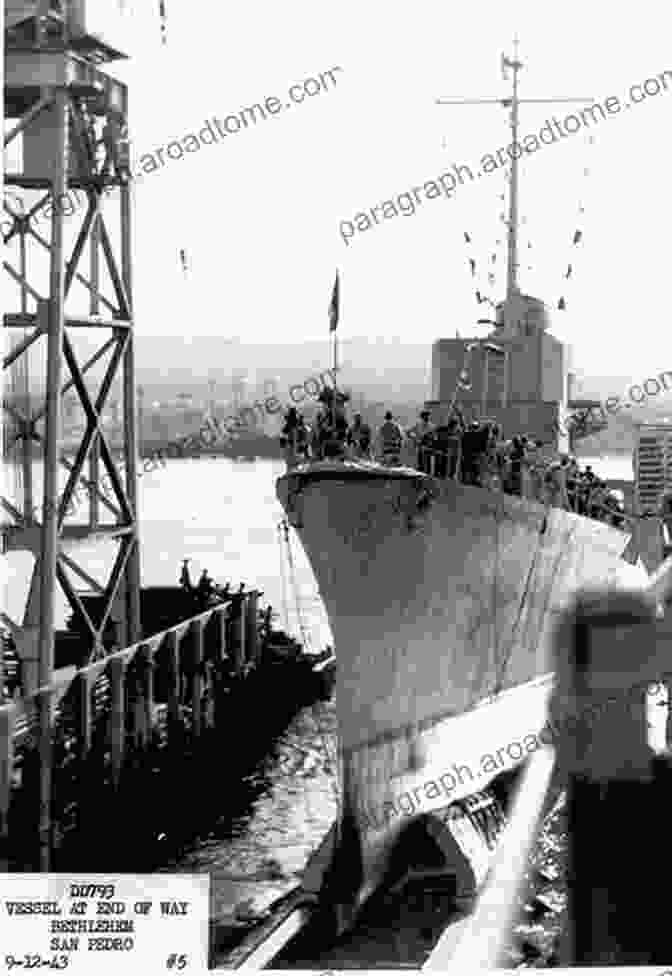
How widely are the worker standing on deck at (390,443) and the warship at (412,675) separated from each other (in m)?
0.13

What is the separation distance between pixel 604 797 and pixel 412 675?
9.26 meters

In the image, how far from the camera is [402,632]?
431 inches

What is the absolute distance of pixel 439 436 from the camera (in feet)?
39.5

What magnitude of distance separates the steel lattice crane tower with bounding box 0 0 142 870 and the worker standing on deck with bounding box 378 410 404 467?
251 centimetres

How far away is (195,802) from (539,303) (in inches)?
311

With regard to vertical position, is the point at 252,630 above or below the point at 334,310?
below

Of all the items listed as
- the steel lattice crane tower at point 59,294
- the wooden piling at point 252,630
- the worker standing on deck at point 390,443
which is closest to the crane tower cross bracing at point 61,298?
the steel lattice crane tower at point 59,294

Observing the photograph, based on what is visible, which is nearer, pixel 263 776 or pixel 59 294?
pixel 59 294

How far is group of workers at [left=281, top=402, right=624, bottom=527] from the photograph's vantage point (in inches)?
427

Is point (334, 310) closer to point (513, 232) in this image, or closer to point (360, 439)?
point (360, 439)

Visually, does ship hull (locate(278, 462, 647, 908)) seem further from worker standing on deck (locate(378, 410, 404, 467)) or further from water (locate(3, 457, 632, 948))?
water (locate(3, 457, 632, 948))
